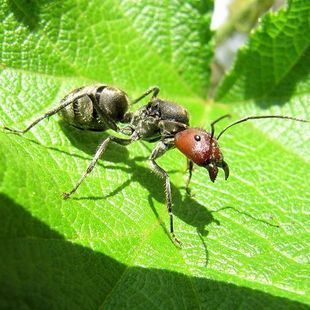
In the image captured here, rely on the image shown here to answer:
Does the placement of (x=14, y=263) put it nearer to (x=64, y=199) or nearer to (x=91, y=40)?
(x=64, y=199)

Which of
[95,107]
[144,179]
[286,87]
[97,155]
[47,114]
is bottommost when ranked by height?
[144,179]

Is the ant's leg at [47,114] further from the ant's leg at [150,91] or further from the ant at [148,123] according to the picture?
the ant's leg at [150,91]

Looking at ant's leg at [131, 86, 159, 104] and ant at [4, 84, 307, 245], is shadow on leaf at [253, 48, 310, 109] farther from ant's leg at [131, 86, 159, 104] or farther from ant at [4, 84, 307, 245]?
ant's leg at [131, 86, 159, 104]

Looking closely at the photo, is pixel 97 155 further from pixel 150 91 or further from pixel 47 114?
pixel 150 91

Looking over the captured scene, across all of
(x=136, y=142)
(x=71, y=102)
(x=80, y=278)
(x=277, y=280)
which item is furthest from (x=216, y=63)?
(x=80, y=278)

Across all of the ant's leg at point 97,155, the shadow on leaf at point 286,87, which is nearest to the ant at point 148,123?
the ant's leg at point 97,155

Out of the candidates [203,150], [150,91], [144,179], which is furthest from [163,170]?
[150,91]

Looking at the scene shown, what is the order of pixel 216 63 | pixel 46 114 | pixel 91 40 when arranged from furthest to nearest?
pixel 216 63, pixel 91 40, pixel 46 114

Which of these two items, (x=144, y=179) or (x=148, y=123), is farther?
(x=148, y=123)
